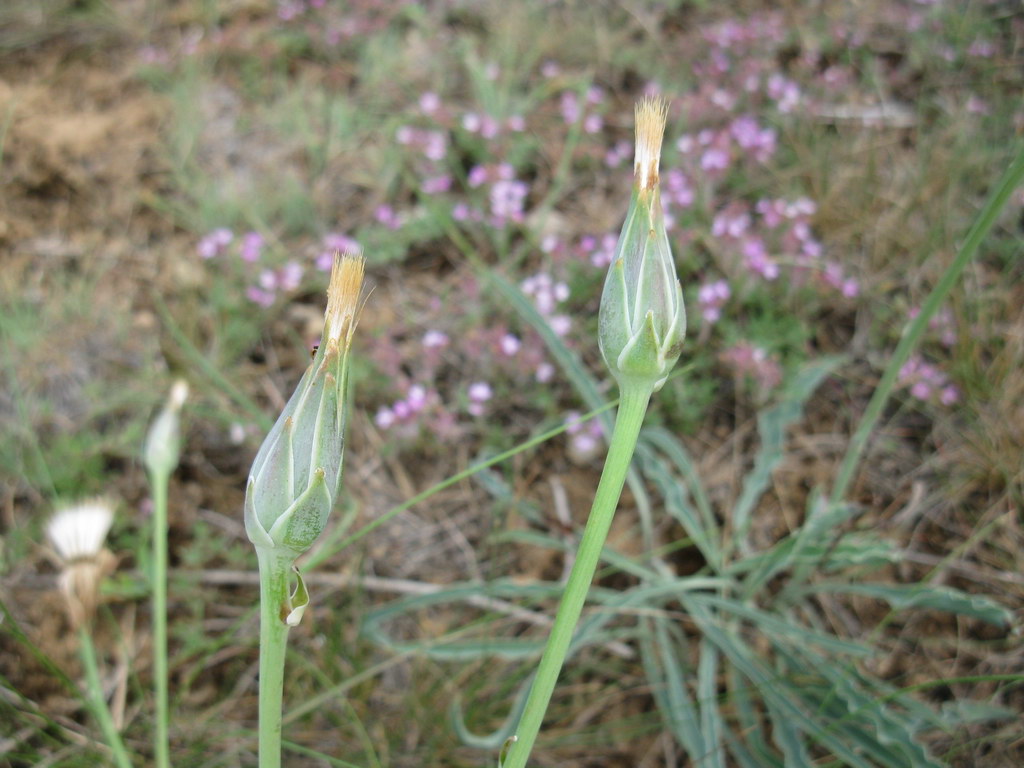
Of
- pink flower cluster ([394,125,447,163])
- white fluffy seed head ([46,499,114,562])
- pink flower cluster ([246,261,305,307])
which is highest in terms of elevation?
pink flower cluster ([394,125,447,163])

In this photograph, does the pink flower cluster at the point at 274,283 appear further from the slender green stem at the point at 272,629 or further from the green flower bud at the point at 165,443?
the slender green stem at the point at 272,629

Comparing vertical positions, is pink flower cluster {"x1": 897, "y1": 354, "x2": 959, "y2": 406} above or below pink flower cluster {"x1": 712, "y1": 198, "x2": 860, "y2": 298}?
below

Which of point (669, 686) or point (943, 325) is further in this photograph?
point (943, 325)

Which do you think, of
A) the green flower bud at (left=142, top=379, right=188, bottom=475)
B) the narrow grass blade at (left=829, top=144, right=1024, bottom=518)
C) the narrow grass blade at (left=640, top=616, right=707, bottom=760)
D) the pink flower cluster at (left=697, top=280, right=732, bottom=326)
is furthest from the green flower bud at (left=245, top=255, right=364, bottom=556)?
the pink flower cluster at (left=697, top=280, right=732, bottom=326)

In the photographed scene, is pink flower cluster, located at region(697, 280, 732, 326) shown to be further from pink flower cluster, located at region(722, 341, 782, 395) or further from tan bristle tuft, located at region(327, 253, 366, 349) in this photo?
tan bristle tuft, located at region(327, 253, 366, 349)

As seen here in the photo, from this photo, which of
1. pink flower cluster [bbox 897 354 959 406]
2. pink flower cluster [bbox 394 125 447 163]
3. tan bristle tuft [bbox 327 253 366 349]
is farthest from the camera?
pink flower cluster [bbox 394 125 447 163]

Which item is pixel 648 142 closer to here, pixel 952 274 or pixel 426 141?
pixel 952 274

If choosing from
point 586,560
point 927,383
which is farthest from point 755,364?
point 586,560

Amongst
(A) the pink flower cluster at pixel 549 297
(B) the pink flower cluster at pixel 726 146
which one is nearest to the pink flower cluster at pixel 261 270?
(A) the pink flower cluster at pixel 549 297
